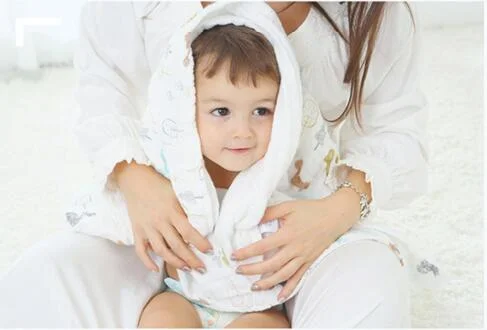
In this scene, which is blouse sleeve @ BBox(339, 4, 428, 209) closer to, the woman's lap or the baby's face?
the baby's face

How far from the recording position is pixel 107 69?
1257 millimetres

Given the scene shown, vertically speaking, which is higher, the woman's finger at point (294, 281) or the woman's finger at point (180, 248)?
the woman's finger at point (180, 248)

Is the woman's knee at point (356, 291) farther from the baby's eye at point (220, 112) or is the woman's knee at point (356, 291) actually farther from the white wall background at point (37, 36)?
the white wall background at point (37, 36)

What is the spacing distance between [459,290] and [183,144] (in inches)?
22.7

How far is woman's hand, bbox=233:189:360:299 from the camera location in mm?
1082

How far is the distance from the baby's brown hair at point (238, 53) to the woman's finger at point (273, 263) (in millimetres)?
209

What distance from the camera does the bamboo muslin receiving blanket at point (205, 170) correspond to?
1.07 m

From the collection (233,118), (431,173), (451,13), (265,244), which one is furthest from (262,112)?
(451,13)

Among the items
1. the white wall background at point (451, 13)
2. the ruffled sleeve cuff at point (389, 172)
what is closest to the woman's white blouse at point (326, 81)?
the ruffled sleeve cuff at point (389, 172)

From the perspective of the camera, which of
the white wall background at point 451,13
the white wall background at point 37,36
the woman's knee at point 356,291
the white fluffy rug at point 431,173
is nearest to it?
the woman's knee at point 356,291

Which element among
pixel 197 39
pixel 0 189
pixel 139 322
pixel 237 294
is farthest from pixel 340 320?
pixel 0 189

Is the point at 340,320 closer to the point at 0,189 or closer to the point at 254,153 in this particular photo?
the point at 254,153

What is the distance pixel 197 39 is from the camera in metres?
1.08

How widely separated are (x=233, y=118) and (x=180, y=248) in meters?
0.18
